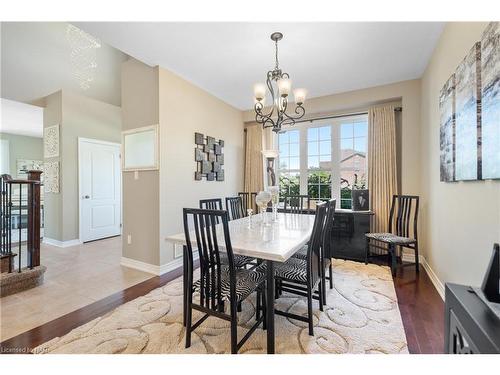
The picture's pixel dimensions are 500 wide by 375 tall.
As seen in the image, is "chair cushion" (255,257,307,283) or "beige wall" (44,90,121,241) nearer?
"chair cushion" (255,257,307,283)

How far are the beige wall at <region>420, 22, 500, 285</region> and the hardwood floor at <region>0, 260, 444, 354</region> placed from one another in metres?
0.28

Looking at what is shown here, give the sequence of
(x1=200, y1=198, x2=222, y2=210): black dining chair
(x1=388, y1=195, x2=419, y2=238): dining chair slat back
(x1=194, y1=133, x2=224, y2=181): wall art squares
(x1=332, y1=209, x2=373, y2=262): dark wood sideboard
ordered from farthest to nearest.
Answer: (x1=194, y1=133, x2=224, y2=181): wall art squares
(x1=332, y1=209, x2=373, y2=262): dark wood sideboard
(x1=388, y1=195, x2=419, y2=238): dining chair slat back
(x1=200, y1=198, x2=222, y2=210): black dining chair

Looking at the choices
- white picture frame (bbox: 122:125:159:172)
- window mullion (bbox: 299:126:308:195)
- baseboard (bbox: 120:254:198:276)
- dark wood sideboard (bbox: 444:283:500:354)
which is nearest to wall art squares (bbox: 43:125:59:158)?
white picture frame (bbox: 122:125:159:172)

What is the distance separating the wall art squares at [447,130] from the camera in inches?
80.0

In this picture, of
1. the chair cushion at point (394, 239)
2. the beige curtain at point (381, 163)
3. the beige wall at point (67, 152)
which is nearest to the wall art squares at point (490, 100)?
the chair cushion at point (394, 239)

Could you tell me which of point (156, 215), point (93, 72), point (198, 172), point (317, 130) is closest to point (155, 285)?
point (156, 215)

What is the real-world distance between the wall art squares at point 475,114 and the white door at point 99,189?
5.75 metres

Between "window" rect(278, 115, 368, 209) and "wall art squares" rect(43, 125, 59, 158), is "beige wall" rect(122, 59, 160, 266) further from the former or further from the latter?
"window" rect(278, 115, 368, 209)

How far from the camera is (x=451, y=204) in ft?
7.11

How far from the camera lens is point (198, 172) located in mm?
3611

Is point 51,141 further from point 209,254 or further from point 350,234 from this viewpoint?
point 350,234

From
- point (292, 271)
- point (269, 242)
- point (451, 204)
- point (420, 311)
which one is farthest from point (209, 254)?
point (451, 204)

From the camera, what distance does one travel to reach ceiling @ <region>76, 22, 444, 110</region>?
88.3 inches
